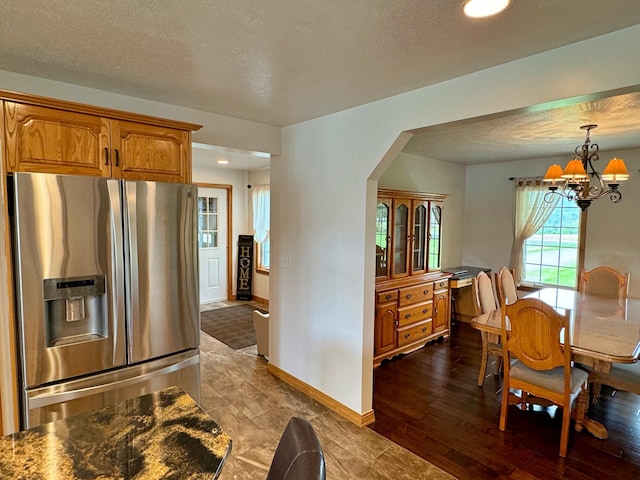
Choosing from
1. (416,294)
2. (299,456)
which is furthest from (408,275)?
(299,456)

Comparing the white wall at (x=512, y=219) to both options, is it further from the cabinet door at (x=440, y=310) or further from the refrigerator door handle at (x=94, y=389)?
the refrigerator door handle at (x=94, y=389)

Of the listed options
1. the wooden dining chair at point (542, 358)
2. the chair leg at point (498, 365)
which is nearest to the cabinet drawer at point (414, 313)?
the chair leg at point (498, 365)

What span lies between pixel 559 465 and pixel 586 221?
327cm

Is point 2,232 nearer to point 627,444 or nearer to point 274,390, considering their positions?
point 274,390

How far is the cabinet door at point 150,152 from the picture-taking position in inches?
81.4

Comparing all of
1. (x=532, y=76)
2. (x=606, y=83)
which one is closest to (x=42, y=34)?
(x=532, y=76)

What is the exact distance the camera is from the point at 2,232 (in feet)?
5.66

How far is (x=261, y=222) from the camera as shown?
6.26m

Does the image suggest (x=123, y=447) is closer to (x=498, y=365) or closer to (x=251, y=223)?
(x=498, y=365)

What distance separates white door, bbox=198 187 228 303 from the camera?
20.5 ft

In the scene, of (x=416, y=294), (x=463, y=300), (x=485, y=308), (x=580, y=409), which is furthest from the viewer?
(x=463, y=300)

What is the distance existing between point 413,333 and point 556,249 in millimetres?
2404

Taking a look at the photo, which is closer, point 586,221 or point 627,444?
point 627,444

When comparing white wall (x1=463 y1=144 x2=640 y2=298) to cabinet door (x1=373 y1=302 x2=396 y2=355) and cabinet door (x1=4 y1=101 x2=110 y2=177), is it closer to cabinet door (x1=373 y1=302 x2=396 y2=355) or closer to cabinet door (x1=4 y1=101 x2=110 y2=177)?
cabinet door (x1=373 y1=302 x2=396 y2=355)
